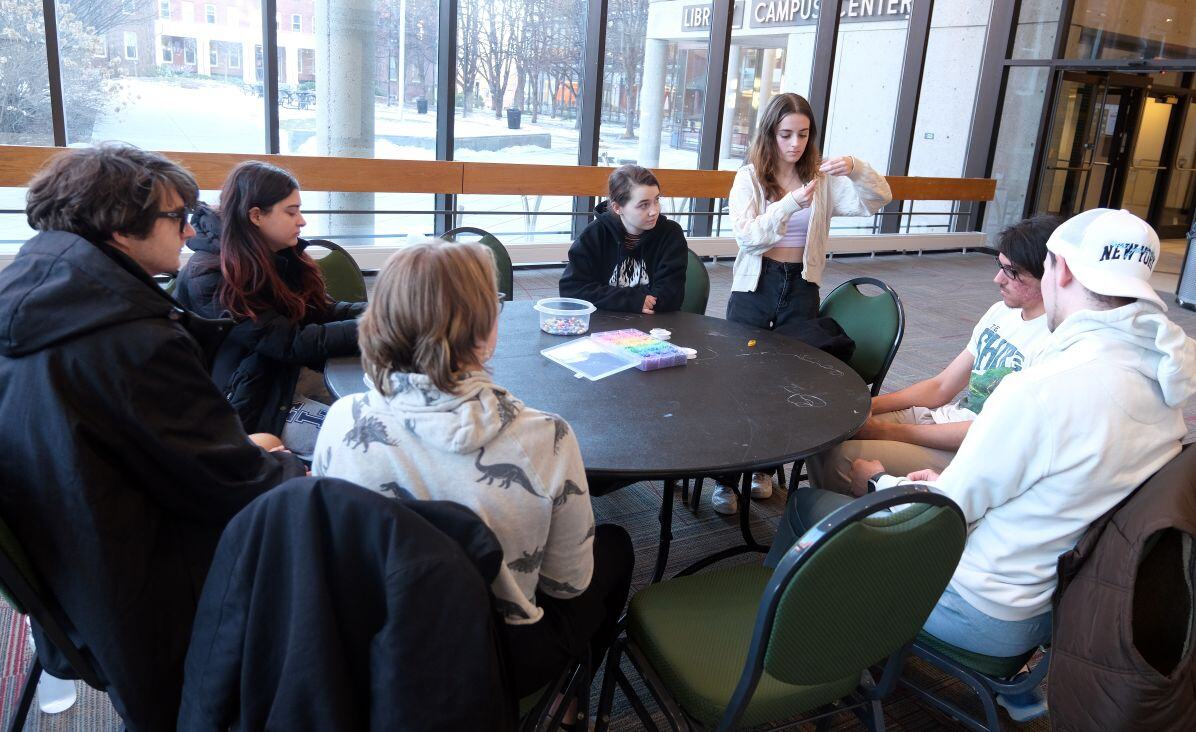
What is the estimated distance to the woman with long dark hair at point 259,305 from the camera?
2.16 meters

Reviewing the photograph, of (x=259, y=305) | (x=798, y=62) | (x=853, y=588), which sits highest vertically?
(x=798, y=62)

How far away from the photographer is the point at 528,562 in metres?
1.27

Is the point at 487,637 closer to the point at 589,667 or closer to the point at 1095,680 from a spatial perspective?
the point at 589,667

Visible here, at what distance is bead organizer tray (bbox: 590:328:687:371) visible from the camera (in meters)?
2.21

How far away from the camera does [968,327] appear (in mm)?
6102

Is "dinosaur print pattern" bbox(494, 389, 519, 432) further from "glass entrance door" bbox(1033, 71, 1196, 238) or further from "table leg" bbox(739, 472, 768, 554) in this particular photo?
"glass entrance door" bbox(1033, 71, 1196, 238)

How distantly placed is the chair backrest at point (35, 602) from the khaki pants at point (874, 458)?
68.9 inches

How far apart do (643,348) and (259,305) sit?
109cm

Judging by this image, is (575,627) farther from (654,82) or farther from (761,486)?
(654,82)

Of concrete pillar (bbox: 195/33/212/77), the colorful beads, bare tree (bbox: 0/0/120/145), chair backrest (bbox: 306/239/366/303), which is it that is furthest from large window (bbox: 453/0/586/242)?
the colorful beads

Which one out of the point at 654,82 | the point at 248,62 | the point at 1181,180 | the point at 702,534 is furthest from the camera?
the point at 1181,180

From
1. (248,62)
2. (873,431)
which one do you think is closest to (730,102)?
(248,62)

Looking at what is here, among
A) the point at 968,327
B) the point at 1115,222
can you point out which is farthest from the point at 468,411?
the point at 968,327

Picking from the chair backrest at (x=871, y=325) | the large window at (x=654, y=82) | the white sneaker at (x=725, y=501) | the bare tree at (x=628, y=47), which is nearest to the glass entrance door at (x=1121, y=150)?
the large window at (x=654, y=82)
